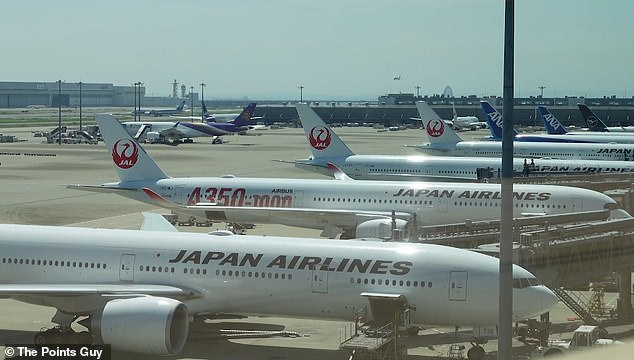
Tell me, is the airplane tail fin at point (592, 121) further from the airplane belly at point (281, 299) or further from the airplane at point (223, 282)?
the airplane belly at point (281, 299)

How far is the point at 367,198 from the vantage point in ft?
153

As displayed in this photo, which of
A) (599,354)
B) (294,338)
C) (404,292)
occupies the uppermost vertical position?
(599,354)

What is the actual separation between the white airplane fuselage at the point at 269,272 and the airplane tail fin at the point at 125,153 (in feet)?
60.4

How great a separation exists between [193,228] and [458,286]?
103ft

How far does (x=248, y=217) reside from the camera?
46.4 meters

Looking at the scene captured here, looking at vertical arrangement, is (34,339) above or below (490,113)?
below

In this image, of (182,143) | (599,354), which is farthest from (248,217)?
(182,143)

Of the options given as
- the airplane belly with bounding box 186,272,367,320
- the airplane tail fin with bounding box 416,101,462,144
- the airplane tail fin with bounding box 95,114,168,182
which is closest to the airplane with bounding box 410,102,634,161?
the airplane tail fin with bounding box 416,101,462,144

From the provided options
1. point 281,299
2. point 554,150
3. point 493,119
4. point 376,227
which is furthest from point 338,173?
point 493,119

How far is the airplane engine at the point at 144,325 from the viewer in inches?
955

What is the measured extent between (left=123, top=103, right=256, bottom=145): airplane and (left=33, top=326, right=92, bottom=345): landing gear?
379ft

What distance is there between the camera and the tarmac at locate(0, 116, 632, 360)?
27.6m

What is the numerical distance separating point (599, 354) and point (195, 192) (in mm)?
40735

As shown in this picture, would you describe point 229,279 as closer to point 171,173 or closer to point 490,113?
point 171,173
